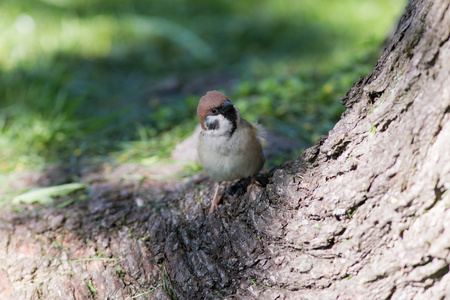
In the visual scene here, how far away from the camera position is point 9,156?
13.4 feet

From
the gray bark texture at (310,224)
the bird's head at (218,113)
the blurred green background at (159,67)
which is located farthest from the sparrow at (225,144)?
the blurred green background at (159,67)

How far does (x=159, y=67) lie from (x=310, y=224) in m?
4.96

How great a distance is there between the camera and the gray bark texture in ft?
5.75

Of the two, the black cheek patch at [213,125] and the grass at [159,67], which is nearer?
the black cheek patch at [213,125]

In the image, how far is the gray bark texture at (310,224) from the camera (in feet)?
5.75

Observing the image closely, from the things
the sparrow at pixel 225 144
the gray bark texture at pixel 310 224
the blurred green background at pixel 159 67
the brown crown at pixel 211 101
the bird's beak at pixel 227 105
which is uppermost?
the blurred green background at pixel 159 67

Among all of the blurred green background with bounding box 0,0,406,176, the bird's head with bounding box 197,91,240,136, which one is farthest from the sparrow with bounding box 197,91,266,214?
the blurred green background with bounding box 0,0,406,176

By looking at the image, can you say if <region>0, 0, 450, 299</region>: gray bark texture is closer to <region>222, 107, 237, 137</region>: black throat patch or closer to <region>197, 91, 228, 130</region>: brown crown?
<region>222, 107, 237, 137</region>: black throat patch

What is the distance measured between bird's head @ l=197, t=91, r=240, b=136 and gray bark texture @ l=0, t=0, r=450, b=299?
43 cm

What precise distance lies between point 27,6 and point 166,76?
3027 mm

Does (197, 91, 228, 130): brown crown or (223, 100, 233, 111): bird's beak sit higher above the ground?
(197, 91, 228, 130): brown crown

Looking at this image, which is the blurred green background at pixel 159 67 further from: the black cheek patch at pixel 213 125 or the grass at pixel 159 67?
the black cheek patch at pixel 213 125

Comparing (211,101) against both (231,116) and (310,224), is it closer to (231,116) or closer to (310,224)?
(231,116)

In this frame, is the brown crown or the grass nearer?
the brown crown
